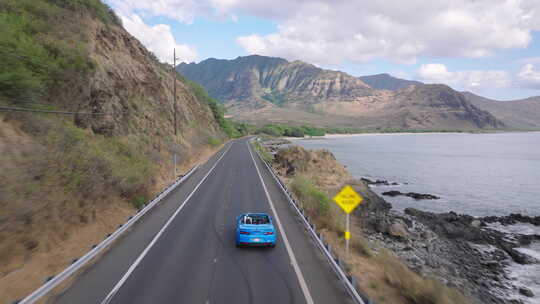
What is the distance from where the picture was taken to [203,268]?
10242mm

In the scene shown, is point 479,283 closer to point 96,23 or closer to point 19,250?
point 19,250

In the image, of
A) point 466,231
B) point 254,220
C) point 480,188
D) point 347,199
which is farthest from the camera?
point 480,188

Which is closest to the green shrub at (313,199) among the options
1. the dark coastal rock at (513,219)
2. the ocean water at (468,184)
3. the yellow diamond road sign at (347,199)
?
the yellow diamond road sign at (347,199)

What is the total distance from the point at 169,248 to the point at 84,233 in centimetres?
403

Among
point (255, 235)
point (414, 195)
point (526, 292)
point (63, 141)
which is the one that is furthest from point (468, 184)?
point (63, 141)

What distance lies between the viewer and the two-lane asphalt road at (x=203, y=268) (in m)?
8.46

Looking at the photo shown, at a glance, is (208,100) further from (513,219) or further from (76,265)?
(76,265)

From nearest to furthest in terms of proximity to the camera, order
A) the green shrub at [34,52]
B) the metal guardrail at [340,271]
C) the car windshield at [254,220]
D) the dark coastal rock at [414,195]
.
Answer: the metal guardrail at [340,271]
the car windshield at [254,220]
the green shrub at [34,52]
the dark coastal rock at [414,195]

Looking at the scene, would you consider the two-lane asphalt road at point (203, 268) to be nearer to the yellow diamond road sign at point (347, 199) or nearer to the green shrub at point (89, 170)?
the yellow diamond road sign at point (347, 199)

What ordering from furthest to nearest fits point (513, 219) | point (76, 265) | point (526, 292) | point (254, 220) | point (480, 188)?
point (480, 188) < point (513, 219) < point (526, 292) < point (254, 220) < point (76, 265)

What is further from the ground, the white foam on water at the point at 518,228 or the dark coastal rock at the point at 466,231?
the dark coastal rock at the point at 466,231

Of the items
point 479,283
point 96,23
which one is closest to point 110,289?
point 479,283

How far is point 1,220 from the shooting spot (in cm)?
968

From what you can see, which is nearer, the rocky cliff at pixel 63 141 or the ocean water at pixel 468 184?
the rocky cliff at pixel 63 141
